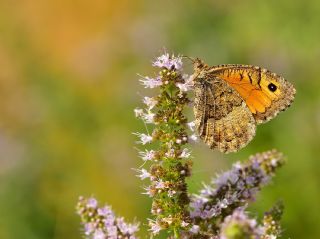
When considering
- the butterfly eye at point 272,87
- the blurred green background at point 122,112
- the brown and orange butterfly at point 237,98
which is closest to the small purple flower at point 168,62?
the brown and orange butterfly at point 237,98

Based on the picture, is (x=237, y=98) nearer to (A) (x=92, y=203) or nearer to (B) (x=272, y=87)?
(B) (x=272, y=87)

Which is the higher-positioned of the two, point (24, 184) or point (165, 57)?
point (24, 184)

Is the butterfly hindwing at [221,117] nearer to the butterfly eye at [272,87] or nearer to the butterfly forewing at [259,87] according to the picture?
the butterfly forewing at [259,87]

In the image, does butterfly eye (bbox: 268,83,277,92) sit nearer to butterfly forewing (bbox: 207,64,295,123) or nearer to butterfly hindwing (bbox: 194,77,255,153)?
butterfly forewing (bbox: 207,64,295,123)

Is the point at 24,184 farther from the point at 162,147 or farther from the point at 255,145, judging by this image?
the point at 162,147

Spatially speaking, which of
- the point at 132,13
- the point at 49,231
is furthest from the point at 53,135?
the point at 132,13

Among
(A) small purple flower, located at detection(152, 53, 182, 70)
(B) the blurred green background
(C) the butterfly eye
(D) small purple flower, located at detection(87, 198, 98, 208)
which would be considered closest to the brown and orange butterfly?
(C) the butterfly eye
